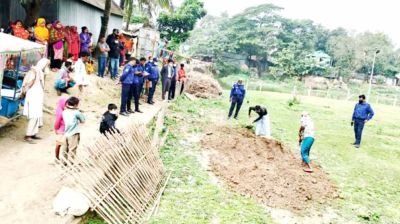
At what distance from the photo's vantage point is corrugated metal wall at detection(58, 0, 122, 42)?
18.2 m

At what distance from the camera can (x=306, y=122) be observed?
33.0 feet

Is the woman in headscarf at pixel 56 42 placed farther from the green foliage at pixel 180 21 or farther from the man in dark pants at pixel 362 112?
the green foliage at pixel 180 21

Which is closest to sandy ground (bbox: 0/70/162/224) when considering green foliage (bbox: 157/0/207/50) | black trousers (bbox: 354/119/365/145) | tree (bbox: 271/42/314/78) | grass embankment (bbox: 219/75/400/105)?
black trousers (bbox: 354/119/365/145)

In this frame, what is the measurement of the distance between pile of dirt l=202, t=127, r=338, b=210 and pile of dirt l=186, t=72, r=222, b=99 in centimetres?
876

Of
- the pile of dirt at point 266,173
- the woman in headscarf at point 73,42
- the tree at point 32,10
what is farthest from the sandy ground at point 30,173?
the tree at point 32,10

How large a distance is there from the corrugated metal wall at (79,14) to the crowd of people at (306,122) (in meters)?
8.92

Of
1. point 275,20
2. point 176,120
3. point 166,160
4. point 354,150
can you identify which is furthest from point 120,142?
point 275,20

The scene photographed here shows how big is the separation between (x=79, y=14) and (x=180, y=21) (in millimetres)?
20029

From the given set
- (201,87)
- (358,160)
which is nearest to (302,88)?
(201,87)

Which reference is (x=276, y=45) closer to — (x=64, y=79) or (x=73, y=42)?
(x=73, y=42)

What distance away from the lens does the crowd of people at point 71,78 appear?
7.07 m

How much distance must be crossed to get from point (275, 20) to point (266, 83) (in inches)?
475

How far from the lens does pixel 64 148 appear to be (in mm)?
7035

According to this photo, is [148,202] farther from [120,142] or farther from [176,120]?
[176,120]
